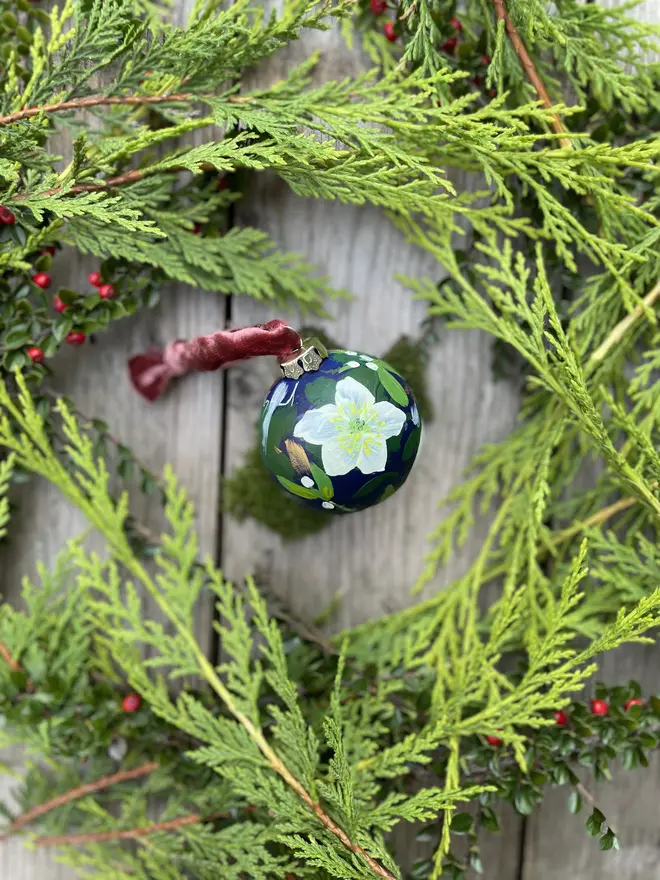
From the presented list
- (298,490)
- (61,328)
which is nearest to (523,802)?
(298,490)

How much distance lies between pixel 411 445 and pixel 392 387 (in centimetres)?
6

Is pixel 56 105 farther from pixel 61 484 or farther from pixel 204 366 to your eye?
pixel 61 484

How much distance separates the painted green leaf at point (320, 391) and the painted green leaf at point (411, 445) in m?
0.09

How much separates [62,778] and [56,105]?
873mm

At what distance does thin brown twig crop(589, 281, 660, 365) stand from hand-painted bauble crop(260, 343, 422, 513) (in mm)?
272

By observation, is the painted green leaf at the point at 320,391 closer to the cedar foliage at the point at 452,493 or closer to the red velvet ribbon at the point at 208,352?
the red velvet ribbon at the point at 208,352

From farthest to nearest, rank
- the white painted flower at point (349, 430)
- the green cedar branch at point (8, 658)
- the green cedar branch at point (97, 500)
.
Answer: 1. the green cedar branch at point (8, 658)
2. the green cedar branch at point (97, 500)
3. the white painted flower at point (349, 430)

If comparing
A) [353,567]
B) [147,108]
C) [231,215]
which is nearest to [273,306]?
[231,215]

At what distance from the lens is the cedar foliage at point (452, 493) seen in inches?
28.8

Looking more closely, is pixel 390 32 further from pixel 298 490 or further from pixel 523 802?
pixel 523 802

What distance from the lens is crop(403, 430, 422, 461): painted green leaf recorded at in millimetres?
729

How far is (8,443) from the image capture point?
87 centimetres

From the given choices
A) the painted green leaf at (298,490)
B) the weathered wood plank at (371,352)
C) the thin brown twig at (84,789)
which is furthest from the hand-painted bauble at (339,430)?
the thin brown twig at (84,789)

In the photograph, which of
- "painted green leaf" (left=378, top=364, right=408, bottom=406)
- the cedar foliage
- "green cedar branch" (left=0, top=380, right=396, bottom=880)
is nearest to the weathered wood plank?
the cedar foliage
